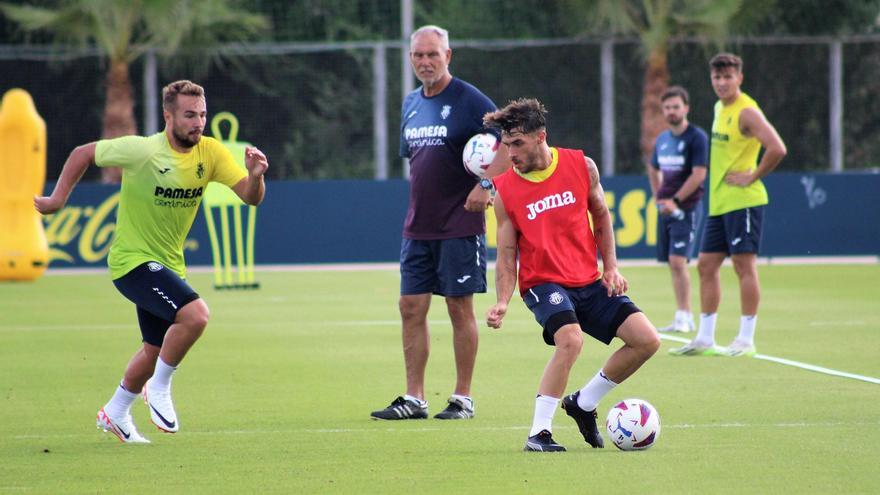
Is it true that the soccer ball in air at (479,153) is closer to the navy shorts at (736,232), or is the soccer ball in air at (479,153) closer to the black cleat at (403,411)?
the black cleat at (403,411)

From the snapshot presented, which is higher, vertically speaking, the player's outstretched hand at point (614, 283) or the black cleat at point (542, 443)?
the player's outstretched hand at point (614, 283)

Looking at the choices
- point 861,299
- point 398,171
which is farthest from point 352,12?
point 861,299

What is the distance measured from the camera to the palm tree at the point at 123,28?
29016 millimetres

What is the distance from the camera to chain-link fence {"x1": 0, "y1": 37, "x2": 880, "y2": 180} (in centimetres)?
2916

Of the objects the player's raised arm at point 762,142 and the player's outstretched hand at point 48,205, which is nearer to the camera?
the player's outstretched hand at point 48,205

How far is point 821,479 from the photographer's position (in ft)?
23.7

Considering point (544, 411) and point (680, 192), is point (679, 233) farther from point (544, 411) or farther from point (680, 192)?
point (544, 411)

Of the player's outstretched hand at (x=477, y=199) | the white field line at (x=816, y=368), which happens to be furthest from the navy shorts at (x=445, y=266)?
the white field line at (x=816, y=368)

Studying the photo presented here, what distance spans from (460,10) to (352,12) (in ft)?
8.61

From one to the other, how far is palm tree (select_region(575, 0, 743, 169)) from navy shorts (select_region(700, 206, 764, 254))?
55.3 feet

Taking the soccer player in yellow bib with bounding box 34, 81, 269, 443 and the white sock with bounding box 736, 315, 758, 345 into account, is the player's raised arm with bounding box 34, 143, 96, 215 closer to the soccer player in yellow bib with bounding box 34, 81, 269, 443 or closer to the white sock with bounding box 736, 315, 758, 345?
the soccer player in yellow bib with bounding box 34, 81, 269, 443

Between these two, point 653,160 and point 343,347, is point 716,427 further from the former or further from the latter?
point 653,160

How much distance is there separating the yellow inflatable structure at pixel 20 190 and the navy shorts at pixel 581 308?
15.0 metres

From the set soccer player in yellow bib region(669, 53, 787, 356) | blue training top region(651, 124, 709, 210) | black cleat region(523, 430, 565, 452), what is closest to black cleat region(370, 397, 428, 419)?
black cleat region(523, 430, 565, 452)
